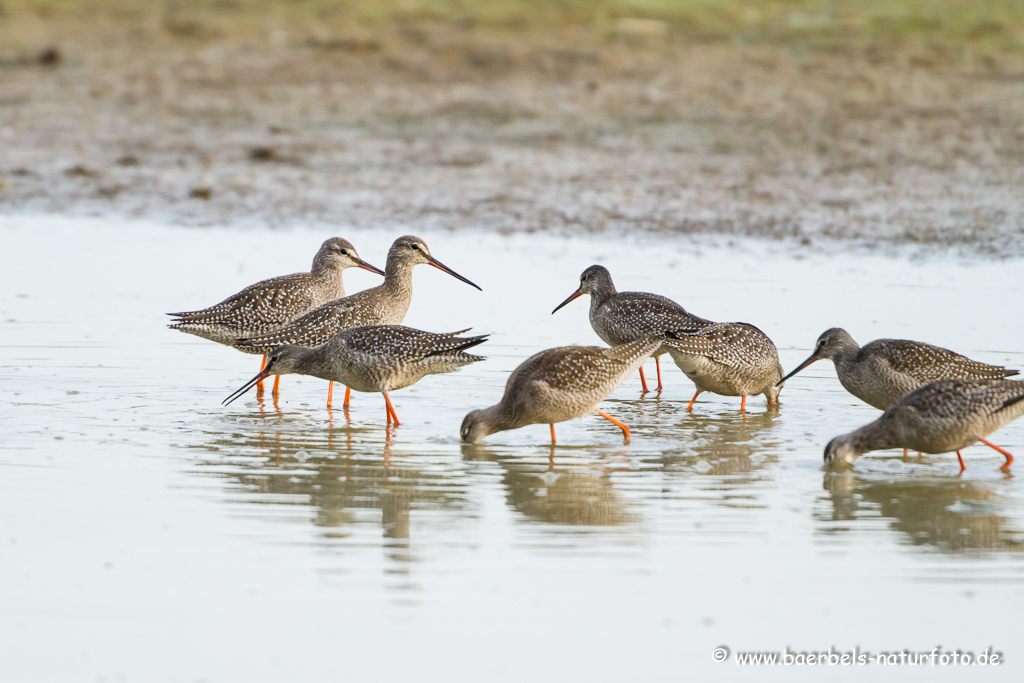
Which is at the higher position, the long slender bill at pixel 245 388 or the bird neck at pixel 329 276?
the bird neck at pixel 329 276

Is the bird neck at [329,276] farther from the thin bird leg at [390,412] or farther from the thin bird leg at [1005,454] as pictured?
the thin bird leg at [1005,454]

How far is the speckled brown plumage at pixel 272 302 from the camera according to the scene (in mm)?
9211

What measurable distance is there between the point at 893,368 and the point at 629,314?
1992mm

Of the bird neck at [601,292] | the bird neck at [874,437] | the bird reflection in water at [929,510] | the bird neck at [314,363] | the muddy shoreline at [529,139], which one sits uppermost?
the muddy shoreline at [529,139]

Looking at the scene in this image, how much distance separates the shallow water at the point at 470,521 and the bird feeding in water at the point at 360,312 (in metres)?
0.35

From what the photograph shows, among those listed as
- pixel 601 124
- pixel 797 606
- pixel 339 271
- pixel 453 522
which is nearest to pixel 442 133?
pixel 601 124

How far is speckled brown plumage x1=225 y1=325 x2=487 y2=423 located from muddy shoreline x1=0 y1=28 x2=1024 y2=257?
5087mm

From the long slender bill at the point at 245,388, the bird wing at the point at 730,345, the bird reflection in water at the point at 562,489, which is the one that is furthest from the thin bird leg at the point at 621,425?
the long slender bill at the point at 245,388

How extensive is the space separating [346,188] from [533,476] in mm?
8419

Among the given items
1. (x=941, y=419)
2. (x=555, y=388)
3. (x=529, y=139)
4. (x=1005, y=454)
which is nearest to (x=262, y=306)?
(x=555, y=388)

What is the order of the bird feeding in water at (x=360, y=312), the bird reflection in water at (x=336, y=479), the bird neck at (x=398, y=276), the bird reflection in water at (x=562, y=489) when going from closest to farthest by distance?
the bird reflection in water at (x=336, y=479), the bird reflection in water at (x=562, y=489), the bird feeding in water at (x=360, y=312), the bird neck at (x=398, y=276)

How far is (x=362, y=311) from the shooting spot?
9.45m

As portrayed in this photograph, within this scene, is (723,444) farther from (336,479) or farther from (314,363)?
(314,363)

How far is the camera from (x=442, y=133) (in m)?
17.0
